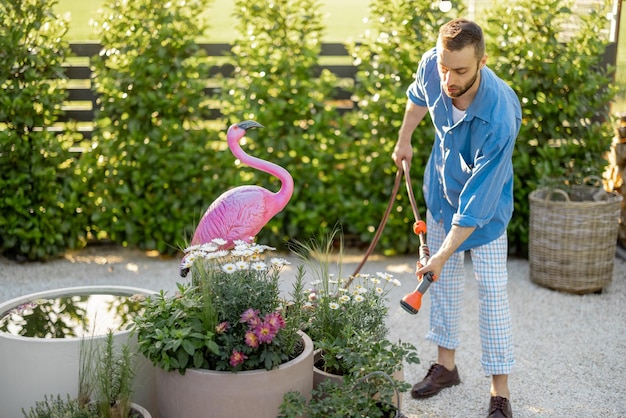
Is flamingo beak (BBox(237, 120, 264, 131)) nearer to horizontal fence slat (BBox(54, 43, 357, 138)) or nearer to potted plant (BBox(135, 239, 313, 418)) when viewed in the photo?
potted plant (BBox(135, 239, 313, 418))

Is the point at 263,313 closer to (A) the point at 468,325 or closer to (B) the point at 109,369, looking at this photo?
(B) the point at 109,369

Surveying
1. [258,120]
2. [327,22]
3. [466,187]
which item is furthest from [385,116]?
[327,22]

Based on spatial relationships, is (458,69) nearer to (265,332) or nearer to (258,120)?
(265,332)

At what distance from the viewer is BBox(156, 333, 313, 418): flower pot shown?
2811 mm

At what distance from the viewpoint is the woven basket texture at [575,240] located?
16.0 feet

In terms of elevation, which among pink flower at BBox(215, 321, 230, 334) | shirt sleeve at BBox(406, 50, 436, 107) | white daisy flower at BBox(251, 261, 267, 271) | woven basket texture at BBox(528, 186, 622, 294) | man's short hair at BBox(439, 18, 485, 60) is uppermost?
man's short hair at BBox(439, 18, 485, 60)

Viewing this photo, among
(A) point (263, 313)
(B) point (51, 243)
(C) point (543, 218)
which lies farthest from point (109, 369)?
(C) point (543, 218)

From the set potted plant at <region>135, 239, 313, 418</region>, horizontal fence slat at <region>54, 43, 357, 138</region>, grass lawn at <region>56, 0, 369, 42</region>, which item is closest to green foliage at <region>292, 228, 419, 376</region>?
potted plant at <region>135, 239, 313, 418</region>

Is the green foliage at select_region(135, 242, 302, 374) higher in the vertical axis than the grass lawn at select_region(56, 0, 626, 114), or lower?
lower

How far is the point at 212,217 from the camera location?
140 inches

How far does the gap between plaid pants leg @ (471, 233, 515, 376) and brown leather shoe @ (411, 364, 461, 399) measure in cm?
35

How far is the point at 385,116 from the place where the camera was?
536 cm

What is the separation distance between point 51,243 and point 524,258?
10.2 ft

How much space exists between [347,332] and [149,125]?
274 centimetres
